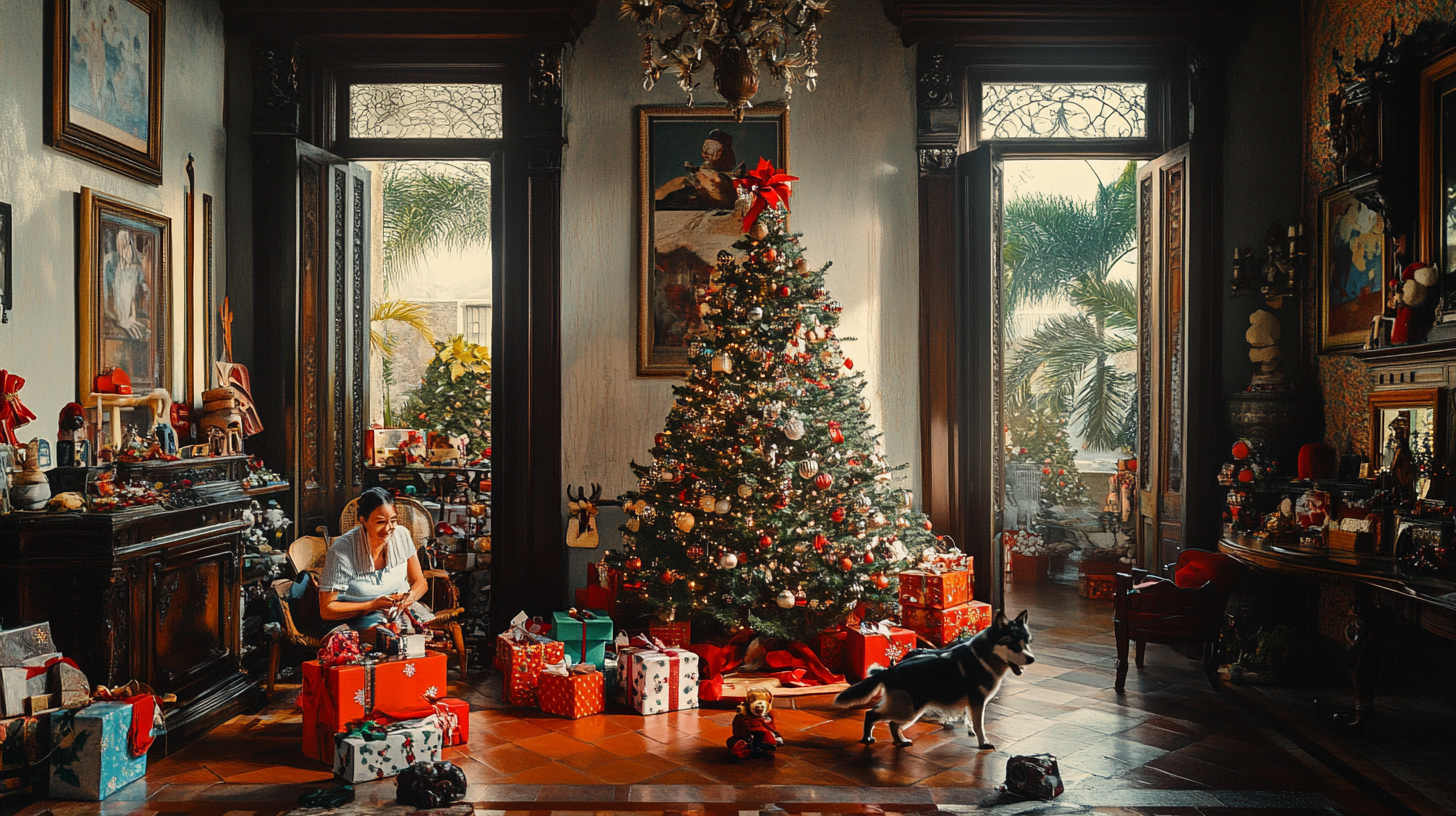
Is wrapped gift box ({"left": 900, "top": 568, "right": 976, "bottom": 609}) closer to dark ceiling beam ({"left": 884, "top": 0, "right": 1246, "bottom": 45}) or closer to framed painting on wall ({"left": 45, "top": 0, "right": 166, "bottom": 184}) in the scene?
dark ceiling beam ({"left": 884, "top": 0, "right": 1246, "bottom": 45})

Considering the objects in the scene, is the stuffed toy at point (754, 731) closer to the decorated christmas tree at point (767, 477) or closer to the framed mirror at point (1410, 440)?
the decorated christmas tree at point (767, 477)

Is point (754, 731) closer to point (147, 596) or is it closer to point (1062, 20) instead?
point (147, 596)

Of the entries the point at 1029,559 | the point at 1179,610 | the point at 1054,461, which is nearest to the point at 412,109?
the point at 1179,610

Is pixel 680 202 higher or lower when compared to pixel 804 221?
higher

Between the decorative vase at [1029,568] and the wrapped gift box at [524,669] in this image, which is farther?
the decorative vase at [1029,568]

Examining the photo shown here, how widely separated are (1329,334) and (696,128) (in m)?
4.32

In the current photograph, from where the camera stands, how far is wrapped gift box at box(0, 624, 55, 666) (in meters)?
3.48

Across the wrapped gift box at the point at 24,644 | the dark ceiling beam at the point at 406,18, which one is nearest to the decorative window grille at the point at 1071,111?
the dark ceiling beam at the point at 406,18

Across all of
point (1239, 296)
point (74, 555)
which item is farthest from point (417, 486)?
point (1239, 296)

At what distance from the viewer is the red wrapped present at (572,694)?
4629 millimetres

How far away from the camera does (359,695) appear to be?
395cm

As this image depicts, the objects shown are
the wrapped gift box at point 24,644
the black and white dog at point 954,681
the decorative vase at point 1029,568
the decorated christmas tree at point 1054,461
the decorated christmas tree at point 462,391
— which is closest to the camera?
the wrapped gift box at point 24,644

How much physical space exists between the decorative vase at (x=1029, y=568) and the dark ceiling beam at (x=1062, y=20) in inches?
179

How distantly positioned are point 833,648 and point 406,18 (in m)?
5.02
